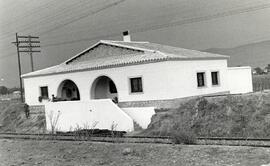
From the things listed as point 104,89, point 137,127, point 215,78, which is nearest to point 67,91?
point 104,89

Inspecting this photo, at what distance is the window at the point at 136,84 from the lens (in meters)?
27.1

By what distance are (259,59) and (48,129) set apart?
426ft

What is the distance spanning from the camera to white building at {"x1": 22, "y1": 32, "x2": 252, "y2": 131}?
84.1ft

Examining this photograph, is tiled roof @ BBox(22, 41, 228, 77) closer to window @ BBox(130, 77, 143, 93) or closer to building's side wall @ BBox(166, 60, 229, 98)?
building's side wall @ BBox(166, 60, 229, 98)

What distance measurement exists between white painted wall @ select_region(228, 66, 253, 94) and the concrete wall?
1.52 meters

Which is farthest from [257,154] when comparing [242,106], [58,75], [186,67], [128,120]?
[58,75]

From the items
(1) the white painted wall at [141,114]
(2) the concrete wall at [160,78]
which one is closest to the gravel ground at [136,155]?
(1) the white painted wall at [141,114]

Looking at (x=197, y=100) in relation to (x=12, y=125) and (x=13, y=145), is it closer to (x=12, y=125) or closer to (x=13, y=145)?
(x=13, y=145)

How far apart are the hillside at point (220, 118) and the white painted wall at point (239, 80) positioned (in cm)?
1097

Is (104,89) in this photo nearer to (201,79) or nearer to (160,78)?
(160,78)

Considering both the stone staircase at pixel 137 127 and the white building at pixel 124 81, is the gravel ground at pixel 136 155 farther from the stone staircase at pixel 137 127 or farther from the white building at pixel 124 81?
the white building at pixel 124 81

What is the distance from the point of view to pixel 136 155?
12180 mm

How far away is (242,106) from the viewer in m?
21.1

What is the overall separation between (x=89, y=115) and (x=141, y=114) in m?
3.96
